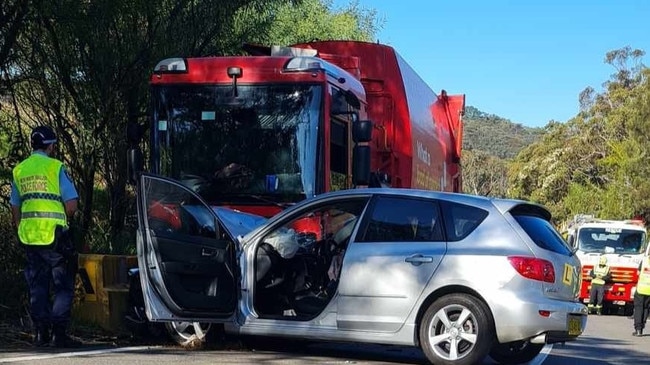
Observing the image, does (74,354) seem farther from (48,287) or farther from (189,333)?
(189,333)

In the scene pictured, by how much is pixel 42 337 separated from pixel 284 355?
2165 millimetres

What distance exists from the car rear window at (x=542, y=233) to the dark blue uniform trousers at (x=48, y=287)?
4.02 metres

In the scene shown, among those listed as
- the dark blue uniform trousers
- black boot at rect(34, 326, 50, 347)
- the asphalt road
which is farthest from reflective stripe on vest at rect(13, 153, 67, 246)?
the asphalt road

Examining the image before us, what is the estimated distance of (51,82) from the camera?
529 inches

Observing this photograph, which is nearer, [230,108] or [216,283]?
[216,283]

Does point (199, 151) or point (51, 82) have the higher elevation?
point (51, 82)

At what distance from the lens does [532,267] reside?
25.1 ft

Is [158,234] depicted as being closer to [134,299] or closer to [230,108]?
[134,299]

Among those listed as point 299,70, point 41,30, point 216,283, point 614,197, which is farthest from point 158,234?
point 614,197

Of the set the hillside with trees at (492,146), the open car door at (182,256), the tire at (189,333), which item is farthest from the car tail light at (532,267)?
the hillside with trees at (492,146)

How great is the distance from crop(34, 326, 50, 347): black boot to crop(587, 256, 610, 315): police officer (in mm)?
14818

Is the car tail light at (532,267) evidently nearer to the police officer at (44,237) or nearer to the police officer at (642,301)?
the police officer at (44,237)

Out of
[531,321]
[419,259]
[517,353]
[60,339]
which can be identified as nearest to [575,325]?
[531,321]

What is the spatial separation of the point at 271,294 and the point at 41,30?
242 inches
